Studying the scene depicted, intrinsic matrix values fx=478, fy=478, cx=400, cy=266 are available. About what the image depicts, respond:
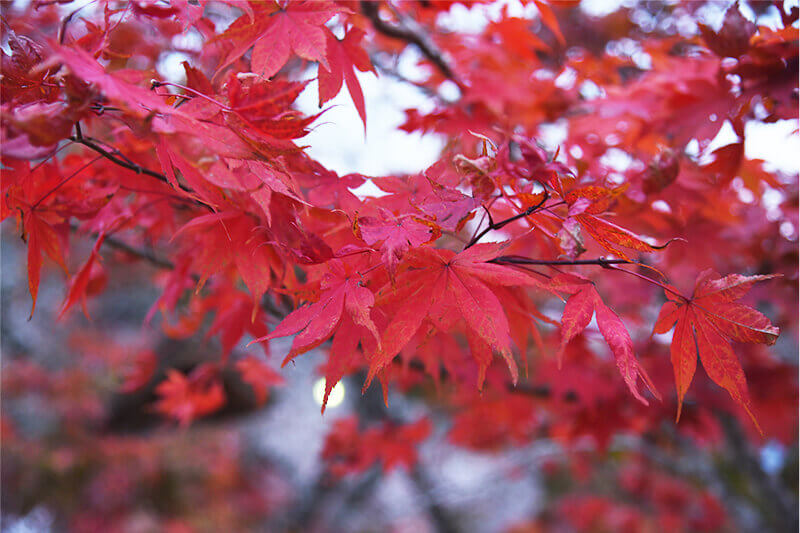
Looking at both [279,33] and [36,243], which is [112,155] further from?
[279,33]

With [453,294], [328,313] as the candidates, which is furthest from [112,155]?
[453,294]

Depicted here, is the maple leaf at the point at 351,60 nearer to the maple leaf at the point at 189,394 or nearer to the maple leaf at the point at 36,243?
the maple leaf at the point at 36,243

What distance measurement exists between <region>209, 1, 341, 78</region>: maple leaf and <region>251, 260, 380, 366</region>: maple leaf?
276 mm

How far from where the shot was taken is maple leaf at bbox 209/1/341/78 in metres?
0.61

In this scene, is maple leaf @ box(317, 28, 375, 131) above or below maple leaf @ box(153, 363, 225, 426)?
above

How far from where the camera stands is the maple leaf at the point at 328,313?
0.52 metres

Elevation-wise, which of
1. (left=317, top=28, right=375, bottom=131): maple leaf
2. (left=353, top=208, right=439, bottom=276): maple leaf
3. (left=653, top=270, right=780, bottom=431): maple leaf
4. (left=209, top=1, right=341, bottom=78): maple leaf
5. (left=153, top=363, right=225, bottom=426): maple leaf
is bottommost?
(left=153, top=363, right=225, bottom=426): maple leaf

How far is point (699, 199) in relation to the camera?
1.00m

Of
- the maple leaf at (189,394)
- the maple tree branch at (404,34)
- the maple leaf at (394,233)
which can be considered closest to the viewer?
the maple leaf at (394,233)

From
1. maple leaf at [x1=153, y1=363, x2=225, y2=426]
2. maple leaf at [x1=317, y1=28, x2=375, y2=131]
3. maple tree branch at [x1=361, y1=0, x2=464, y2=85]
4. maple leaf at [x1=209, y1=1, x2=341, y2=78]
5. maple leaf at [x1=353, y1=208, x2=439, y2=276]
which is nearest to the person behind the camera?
maple leaf at [x1=353, y1=208, x2=439, y2=276]

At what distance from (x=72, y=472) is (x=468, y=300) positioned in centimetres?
384

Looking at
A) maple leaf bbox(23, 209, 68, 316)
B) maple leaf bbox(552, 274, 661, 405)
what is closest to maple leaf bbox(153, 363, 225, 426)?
maple leaf bbox(23, 209, 68, 316)

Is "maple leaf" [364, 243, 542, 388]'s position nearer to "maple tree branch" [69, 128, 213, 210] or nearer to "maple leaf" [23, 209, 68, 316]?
"maple tree branch" [69, 128, 213, 210]

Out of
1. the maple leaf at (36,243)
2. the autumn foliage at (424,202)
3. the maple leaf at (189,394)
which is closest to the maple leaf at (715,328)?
the autumn foliage at (424,202)
